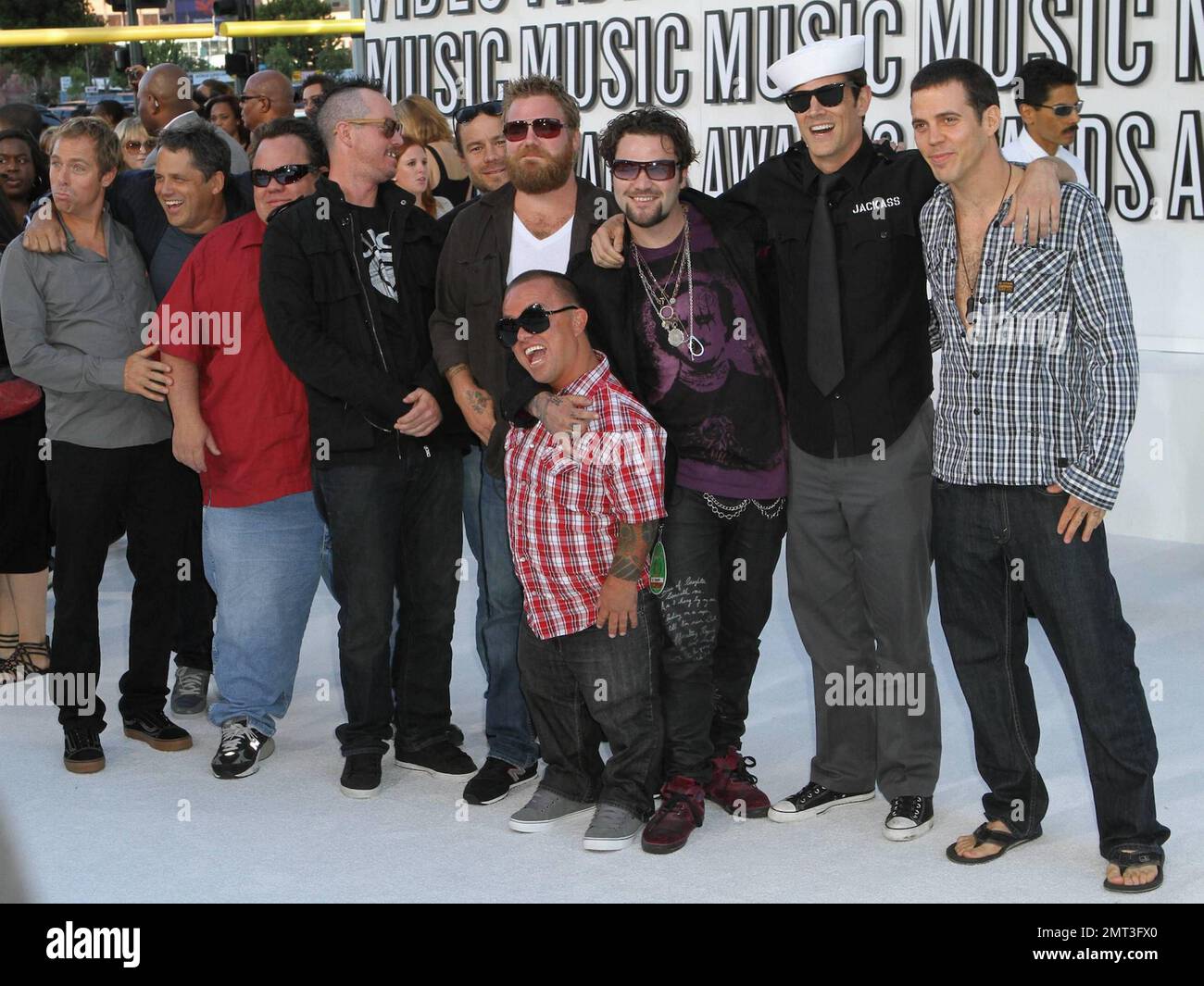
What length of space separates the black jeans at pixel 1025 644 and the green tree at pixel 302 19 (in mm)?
60882

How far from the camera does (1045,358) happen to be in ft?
11.6

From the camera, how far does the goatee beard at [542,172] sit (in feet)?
13.8

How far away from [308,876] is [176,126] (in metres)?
2.41

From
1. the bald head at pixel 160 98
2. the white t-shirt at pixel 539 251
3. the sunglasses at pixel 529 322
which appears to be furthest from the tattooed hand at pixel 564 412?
the bald head at pixel 160 98

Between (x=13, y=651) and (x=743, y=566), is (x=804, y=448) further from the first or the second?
(x=13, y=651)

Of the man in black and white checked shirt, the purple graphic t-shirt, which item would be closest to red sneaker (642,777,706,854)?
the purple graphic t-shirt

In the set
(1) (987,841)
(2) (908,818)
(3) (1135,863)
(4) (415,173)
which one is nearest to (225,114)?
(4) (415,173)

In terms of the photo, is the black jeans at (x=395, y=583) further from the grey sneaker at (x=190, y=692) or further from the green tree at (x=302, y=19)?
the green tree at (x=302, y=19)

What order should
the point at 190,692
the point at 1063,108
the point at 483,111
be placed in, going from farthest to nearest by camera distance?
1. the point at 1063,108
2. the point at 190,692
3. the point at 483,111

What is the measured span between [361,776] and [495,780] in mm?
399

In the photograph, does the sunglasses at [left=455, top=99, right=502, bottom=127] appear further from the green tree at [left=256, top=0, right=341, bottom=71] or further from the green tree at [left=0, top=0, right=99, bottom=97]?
the green tree at [left=256, top=0, right=341, bottom=71]

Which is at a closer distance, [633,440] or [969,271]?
[969,271]

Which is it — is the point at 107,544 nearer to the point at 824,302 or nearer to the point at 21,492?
the point at 21,492

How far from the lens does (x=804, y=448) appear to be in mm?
3959
